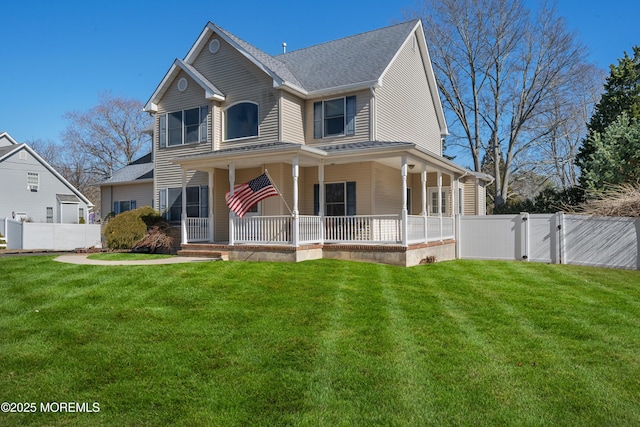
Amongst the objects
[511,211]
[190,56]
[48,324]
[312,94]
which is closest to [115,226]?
[190,56]

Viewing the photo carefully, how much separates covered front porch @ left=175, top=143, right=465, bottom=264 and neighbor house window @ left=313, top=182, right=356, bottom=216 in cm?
4

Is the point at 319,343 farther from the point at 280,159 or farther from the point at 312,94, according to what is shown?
the point at 312,94

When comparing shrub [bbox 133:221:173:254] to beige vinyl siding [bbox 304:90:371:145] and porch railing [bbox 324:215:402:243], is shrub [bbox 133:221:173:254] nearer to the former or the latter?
porch railing [bbox 324:215:402:243]

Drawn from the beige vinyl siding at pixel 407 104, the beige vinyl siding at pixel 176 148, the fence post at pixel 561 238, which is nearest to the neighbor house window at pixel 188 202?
the beige vinyl siding at pixel 176 148

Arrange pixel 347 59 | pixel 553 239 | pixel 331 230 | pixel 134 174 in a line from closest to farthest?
pixel 553 239 → pixel 331 230 → pixel 347 59 → pixel 134 174

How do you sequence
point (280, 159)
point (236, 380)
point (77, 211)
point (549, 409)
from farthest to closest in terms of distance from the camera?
point (77, 211) < point (280, 159) < point (236, 380) < point (549, 409)

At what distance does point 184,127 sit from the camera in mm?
18281

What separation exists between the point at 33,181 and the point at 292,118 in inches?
990

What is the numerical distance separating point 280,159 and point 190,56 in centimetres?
736

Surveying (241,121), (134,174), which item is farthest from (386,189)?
(134,174)

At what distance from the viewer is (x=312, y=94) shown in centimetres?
1664

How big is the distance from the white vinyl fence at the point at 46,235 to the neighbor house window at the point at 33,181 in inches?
357

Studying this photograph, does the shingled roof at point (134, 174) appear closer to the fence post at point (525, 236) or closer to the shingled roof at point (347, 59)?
the shingled roof at point (347, 59)

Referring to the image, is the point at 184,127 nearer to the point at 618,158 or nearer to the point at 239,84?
the point at 239,84
